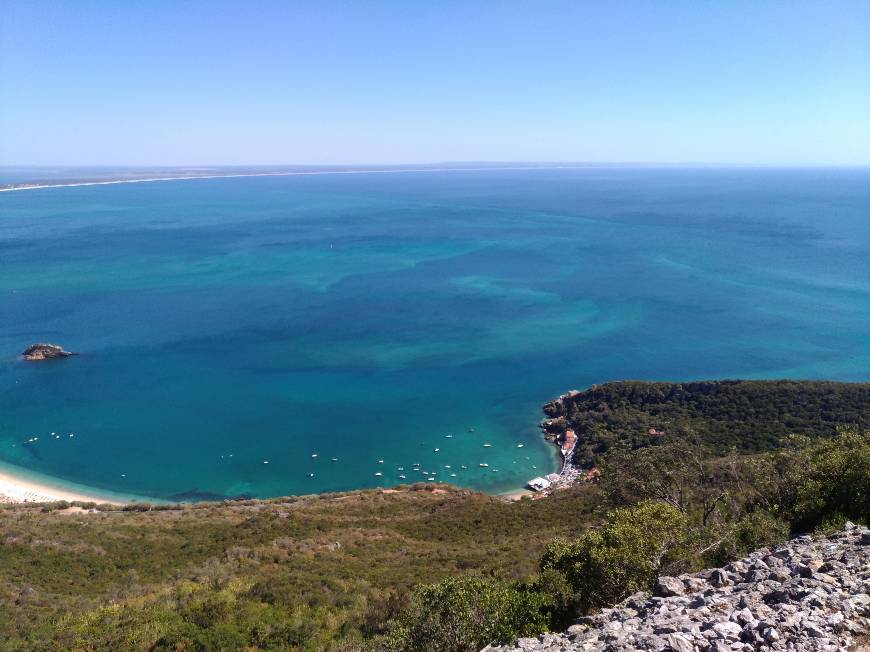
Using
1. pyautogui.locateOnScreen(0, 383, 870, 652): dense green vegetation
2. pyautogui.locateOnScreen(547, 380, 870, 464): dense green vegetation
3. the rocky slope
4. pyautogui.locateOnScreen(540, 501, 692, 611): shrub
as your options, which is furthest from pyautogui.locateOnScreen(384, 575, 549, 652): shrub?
pyautogui.locateOnScreen(547, 380, 870, 464): dense green vegetation

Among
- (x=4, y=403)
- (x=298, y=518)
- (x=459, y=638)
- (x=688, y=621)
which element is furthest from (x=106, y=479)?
(x=688, y=621)

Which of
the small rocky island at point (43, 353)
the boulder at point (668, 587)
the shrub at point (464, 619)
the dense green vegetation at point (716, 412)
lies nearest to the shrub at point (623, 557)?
the boulder at point (668, 587)

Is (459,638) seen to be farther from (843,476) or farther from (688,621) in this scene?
(843,476)

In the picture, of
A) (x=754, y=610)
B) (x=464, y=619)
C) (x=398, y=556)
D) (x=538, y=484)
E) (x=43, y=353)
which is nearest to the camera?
(x=754, y=610)

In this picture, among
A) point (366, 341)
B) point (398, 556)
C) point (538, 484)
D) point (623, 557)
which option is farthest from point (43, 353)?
point (623, 557)

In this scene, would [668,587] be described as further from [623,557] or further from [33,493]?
[33,493]

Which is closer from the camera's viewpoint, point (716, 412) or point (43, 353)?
point (716, 412)
